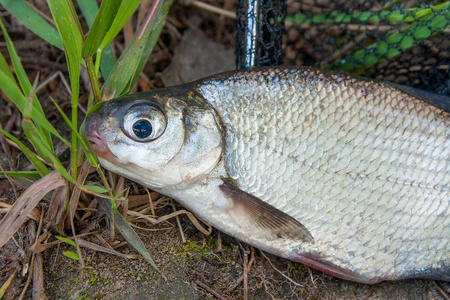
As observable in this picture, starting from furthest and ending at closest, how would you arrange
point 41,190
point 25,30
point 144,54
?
point 25,30
point 144,54
point 41,190

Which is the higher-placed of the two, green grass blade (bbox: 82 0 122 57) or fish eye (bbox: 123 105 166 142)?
green grass blade (bbox: 82 0 122 57)

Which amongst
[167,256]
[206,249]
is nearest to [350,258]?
[206,249]

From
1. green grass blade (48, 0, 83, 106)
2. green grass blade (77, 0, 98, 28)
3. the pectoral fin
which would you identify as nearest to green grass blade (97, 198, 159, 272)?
the pectoral fin

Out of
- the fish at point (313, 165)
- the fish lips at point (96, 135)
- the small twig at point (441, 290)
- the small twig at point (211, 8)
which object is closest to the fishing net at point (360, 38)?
the small twig at point (211, 8)

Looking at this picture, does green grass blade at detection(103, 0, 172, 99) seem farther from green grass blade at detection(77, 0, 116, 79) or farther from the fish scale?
the fish scale

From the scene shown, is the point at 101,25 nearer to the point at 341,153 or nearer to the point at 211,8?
the point at 341,153

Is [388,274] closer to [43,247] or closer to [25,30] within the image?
[43,247]

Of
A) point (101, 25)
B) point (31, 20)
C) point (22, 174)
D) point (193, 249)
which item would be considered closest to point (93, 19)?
point (31, 20)
